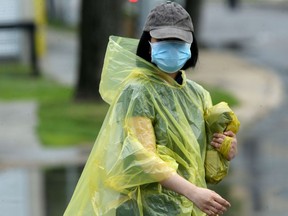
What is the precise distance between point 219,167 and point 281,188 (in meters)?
4.91

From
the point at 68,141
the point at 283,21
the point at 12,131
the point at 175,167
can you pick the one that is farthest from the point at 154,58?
the point at 283,21

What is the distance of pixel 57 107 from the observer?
1334 cm

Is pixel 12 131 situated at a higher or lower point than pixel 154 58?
lower

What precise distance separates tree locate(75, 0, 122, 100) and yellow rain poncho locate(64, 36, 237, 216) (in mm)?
9301

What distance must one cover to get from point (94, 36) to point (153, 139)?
32.1ft

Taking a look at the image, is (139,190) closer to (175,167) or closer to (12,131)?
(175,167)

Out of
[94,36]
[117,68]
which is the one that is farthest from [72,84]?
[117,68]

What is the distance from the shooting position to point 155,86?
4.14 meters

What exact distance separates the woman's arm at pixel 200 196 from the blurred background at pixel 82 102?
264cm

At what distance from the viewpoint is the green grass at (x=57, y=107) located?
37.2 ft

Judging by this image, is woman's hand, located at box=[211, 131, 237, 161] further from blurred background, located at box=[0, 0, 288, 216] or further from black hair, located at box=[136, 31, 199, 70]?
blurred background, located at box=[0, 0, 288, 216]

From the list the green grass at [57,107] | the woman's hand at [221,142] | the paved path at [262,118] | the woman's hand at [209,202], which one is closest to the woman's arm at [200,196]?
the woman's hand at [209,202]

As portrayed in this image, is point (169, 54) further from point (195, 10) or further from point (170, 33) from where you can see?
point (195, 10)

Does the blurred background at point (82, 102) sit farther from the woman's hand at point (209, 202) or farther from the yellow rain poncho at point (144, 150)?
the woman's hand at point (209, 202)
